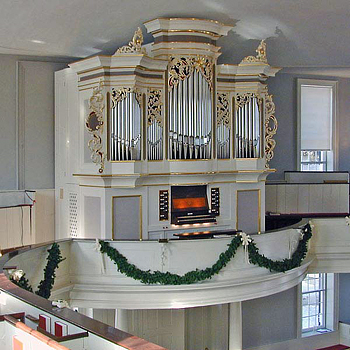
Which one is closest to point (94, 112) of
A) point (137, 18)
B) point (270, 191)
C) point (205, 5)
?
point (137, 18)

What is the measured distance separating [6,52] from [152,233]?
14.4 feet

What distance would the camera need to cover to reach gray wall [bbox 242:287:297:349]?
46.1 feet

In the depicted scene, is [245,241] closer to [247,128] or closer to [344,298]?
[247,128]

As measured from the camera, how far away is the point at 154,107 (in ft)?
34.9

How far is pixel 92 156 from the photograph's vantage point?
10367 mm

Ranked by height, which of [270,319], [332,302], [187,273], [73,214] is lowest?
[270,319]

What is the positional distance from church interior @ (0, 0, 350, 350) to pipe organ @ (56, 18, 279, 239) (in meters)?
0.03

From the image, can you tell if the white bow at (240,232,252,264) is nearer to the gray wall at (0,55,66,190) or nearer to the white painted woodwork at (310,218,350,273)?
the white painted woodwork at (310,218,350,273)

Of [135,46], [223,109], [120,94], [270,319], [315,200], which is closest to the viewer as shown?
[135,46]

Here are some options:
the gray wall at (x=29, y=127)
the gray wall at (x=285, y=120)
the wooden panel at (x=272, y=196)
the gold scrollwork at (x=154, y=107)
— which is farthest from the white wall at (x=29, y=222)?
the gray wall at (x=285, y=120)

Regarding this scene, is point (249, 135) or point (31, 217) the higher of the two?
point (249, 135)

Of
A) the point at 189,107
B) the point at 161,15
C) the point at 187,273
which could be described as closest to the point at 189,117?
the point at 189,107

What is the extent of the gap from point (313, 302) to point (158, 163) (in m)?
6.87

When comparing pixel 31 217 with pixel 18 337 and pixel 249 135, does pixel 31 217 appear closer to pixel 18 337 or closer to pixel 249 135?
pixel 249 135
